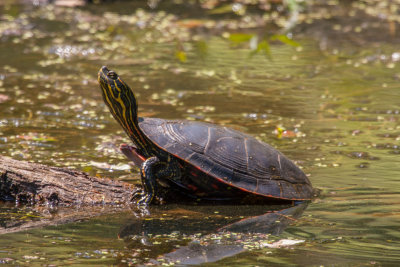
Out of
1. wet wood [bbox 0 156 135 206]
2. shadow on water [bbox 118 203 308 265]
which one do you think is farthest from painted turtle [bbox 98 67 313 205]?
wet wood [bbox 0 156 135 206]

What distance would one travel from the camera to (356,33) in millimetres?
10172

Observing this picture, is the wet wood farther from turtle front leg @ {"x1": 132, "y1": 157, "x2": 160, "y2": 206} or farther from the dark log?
turtle front leg @ {"x1": 132, "y1": 157, "x2": 160, "y2": 206}

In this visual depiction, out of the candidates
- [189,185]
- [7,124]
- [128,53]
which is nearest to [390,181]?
[189,185]

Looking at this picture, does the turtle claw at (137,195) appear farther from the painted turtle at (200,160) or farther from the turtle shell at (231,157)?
the turtle shell at (231,157)

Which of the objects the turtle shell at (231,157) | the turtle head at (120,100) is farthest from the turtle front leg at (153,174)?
the turtle head at (120,100)

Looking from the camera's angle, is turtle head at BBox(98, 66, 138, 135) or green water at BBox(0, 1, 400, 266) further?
turtle head at BBox(98, 66, 138, 135)

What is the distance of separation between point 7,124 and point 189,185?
2.56 m

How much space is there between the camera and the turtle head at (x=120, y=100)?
3.99 metres

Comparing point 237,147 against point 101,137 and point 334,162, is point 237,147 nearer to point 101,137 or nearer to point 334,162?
point 334,162

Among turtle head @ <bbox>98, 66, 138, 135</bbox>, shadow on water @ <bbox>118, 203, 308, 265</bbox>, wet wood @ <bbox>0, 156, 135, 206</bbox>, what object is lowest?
Answer: shadow on water @ <bbox>118, 203, 308, 265</bbox>

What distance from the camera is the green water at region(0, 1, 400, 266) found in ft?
10.3

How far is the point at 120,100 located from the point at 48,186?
2.36 ft

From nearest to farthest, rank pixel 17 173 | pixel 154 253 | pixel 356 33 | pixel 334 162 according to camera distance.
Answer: pixel 154 253
pixel 17 173
pixel 334 162
pixel 356 33

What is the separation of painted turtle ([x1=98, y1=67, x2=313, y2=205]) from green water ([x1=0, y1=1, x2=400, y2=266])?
161 millimetres
